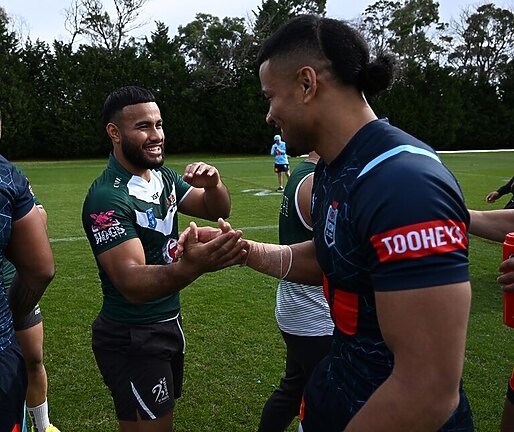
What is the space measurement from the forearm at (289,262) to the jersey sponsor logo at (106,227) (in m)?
0.75

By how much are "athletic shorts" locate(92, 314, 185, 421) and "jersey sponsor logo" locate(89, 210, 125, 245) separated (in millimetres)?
562

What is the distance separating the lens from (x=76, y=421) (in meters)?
4.25

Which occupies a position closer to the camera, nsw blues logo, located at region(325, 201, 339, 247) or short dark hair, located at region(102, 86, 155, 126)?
nsw blues logo, located at region(325, 201, 339, 247)

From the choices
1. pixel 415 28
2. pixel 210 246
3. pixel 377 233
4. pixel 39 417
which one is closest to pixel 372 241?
pixel 377 233

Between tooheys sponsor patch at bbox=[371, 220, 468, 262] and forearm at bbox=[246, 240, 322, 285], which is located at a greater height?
tooheys sponsor patch at bbox=[371, 220, 468, 262]

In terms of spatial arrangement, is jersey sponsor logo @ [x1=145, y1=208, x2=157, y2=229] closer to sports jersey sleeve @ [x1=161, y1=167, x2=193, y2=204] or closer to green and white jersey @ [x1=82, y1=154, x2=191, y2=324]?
green and white jersey @ [x1=82, y1=154, x2=191, y2=324]

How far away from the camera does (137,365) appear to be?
3043 millimetres

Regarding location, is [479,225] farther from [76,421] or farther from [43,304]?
[43,304]

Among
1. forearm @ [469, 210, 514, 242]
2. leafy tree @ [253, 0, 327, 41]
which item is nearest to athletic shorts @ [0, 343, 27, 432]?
forearm @ [469, 210, 514, 242]

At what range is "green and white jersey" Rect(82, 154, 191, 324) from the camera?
2.90 metres

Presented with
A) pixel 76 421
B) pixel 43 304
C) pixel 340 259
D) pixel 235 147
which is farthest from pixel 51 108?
pixel 340 259

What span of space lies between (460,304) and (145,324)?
2.10m

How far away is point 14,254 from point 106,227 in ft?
1.66

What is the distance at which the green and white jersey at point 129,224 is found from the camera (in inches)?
114
